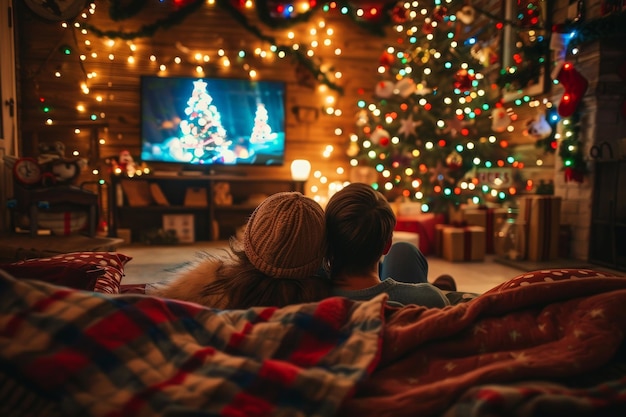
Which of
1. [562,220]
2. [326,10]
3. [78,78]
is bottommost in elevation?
[562,220]

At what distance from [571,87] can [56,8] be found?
384 centimetres

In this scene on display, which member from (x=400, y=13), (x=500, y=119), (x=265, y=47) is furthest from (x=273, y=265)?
(x=265, y=47)

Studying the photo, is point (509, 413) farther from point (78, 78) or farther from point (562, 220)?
point (78, 78)

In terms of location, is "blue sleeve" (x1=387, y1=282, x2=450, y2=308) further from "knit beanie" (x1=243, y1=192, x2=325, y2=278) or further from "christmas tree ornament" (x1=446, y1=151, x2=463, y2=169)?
"christmas tree ornament" (x1=446, y1=151, x2=463, y2=169)

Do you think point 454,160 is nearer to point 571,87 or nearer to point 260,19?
point 571,87

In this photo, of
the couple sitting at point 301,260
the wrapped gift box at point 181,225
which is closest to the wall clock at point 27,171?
the wrapped gift box at point 181,225

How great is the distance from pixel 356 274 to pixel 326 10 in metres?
4.69

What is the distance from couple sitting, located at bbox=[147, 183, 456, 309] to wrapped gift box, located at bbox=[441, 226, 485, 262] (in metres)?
2.87

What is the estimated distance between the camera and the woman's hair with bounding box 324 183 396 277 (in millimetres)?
1020

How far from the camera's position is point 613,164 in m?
3.25

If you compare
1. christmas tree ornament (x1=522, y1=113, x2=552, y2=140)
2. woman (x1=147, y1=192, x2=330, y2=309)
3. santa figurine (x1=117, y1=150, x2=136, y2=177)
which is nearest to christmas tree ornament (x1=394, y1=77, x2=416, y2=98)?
Answer: christmas tree ornament (x1=522, y1=113, x2=552, y2=140)

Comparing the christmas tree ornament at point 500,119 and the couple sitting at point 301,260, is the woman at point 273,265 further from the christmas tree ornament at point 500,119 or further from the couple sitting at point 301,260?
the christmas tree ornament at point 500,119

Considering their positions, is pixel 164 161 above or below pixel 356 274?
above

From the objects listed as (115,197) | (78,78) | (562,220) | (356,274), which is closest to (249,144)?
(115,197)
